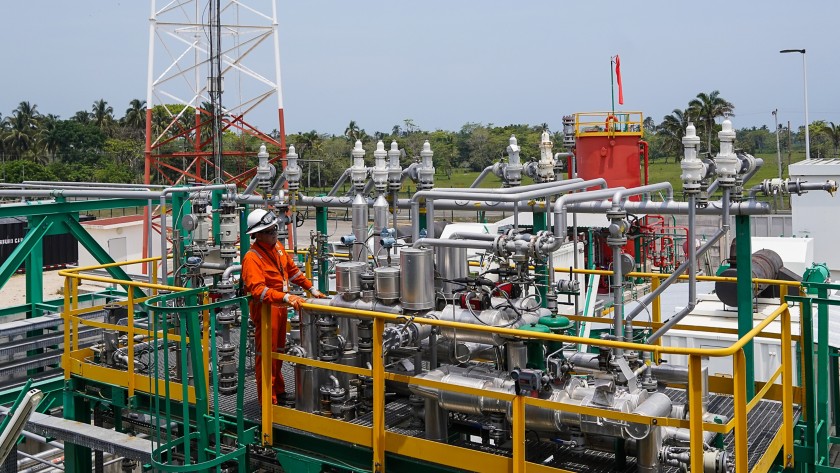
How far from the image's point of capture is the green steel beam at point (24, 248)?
9.80m

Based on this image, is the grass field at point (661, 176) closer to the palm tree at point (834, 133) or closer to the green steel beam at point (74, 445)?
the palm tree at point (834, 133)

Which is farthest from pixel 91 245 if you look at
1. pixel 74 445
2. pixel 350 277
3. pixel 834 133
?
pixel 834 133

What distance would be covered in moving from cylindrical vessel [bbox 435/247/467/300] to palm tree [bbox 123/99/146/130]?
251 feet

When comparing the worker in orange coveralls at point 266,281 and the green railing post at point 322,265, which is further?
the green railing post at point 322,265

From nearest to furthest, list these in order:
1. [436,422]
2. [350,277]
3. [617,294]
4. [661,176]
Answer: [617,294] → [436,422] → [350,277] → [661,176]

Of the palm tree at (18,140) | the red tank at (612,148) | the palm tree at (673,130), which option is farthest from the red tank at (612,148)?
the palm tree at (18,140)

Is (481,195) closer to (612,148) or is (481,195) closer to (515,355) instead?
(515,355)

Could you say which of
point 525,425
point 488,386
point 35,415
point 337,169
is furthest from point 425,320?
point 337,169

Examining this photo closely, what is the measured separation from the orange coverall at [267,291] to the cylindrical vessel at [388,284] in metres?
0.81

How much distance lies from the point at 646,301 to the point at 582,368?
27.8 inches

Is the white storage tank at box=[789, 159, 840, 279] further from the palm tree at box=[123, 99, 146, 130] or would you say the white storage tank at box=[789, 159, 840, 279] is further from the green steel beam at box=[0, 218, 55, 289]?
the palm tree at box=[123, 99, 146, 130]

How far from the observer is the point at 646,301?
20.6 ft

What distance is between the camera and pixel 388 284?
695 cm

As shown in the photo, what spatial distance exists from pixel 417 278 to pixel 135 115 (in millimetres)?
78698
